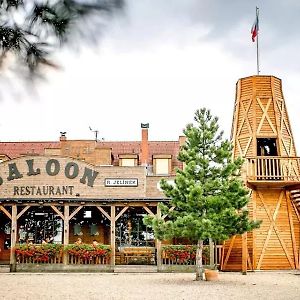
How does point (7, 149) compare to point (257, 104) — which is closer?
point (257, 104)

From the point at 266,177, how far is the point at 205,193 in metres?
5.72

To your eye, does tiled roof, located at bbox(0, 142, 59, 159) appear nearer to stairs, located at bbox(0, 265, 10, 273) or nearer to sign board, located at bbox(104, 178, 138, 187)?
stairs, located at bbox(0, 265, 10, 273)

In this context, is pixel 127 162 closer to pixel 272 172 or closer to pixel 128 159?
pixel 128 159

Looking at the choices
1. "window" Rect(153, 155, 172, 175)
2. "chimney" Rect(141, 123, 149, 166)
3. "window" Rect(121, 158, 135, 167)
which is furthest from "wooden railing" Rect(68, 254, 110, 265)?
"window" Rect(121, 158, 135, 167)

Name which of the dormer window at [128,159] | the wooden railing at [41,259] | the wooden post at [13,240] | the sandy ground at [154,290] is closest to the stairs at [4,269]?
the wooden post at [13,240]

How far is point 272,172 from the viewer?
23.1 m

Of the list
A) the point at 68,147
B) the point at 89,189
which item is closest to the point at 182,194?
the point at 89,189

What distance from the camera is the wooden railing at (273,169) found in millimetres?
22375

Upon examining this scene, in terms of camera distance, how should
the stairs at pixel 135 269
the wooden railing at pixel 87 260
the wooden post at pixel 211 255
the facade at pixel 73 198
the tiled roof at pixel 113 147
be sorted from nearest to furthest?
1. the wooden post at pixel 211 255
2. the stairs at pixel 135 269
3. the wooden railing at pixel 87 260
4. the facade at pixel 73 198
5. the tiled roof at pixel 113 147

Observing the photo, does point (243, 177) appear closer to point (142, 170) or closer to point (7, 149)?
point (142, 170)

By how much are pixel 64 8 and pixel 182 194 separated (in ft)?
48.2

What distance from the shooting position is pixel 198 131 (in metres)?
17.8

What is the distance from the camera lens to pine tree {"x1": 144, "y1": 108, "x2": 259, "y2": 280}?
1647 centimetres

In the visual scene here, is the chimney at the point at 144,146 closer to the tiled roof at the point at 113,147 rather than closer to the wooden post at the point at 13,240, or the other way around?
the tiled roof at the point at 113,147
